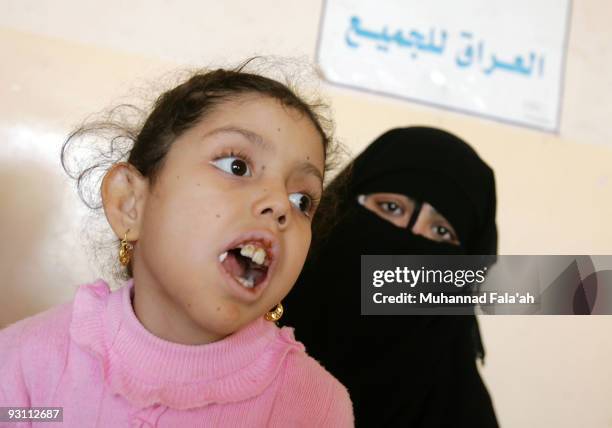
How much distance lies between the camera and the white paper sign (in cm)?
175

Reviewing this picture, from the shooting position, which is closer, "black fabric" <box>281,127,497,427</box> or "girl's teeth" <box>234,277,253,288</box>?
"girl's teeth" <box>234,277,253,288</box>

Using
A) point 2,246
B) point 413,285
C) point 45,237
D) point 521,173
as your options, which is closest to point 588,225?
point 521,173

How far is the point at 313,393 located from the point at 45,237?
105 centimetres

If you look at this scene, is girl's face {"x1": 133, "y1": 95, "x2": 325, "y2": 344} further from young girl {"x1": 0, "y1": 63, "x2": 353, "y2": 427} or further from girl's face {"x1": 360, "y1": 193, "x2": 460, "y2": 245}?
girl's face {"x1": 360, "y1": 193, "x2": 460, "y2": 245}

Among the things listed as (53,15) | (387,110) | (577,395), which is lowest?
(577,395)

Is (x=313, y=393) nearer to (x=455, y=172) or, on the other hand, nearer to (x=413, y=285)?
(x=413, y=285)

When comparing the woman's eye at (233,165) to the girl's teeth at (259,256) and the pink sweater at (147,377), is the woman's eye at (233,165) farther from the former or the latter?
the pink sweater at (147,377)

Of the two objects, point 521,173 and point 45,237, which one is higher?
point 521,173

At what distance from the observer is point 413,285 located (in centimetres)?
136

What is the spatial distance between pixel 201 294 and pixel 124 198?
254 mm

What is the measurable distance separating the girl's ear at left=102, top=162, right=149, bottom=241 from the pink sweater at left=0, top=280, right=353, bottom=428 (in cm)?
12

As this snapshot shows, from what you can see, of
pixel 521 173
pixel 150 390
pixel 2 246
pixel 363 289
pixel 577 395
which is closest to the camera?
pixel 150 390

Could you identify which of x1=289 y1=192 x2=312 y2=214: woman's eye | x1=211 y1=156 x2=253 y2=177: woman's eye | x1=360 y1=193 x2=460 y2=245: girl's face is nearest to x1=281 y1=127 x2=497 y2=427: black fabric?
x1=360 y1=193 x2=460 y2=245: girl's face

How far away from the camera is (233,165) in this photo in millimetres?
771
